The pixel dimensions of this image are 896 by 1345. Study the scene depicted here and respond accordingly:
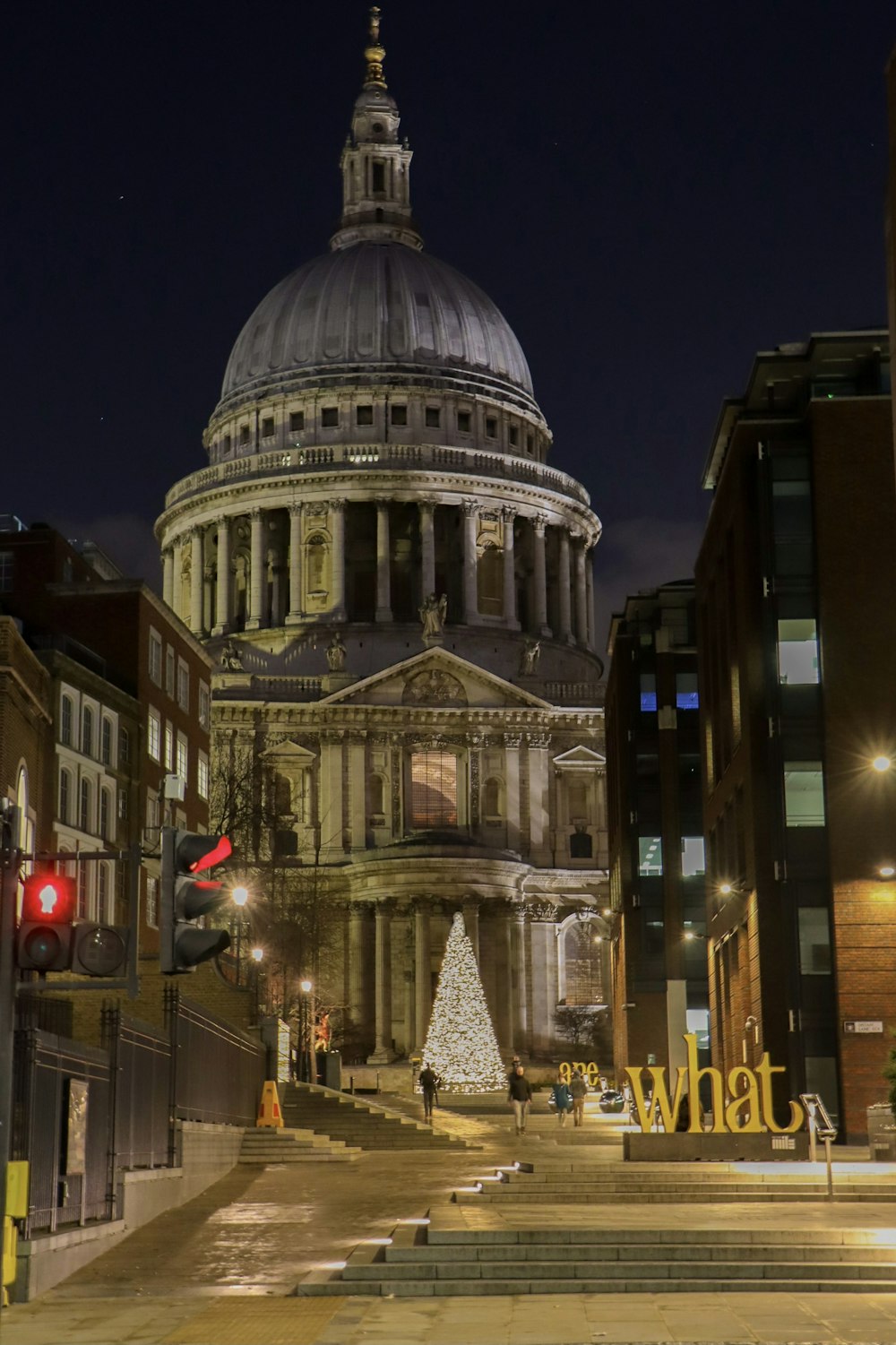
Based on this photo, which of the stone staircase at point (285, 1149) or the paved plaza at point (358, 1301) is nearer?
the paved plaza at point (358, 1301)

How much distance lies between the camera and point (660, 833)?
8344 centimetres

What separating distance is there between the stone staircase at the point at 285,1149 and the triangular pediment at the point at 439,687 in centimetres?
7749

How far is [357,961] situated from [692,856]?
40.7 metres

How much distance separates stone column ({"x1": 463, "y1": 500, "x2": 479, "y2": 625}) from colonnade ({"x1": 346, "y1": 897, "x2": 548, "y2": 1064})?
2834 cm

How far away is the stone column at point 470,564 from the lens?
472 feet

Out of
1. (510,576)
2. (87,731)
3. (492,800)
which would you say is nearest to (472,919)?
(492,800)

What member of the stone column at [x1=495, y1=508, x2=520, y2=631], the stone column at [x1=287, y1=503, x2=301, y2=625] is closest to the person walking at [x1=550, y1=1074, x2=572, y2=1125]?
the stone column at [x1=287, y1=503, x2=301, y2=625]

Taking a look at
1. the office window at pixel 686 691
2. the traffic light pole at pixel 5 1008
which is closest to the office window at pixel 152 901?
the office window at pixel 686 691

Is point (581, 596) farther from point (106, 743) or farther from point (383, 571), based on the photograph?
point (106, 743)

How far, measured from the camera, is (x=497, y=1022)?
11875 cm

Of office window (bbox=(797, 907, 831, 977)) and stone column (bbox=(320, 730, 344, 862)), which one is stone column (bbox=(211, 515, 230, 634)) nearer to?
stone column (bbox=(320, 730, 344, 862))

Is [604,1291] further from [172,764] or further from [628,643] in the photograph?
[628,643]

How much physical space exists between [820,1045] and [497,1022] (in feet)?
223

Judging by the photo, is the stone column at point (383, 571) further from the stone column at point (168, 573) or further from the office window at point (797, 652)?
the office window at point (797, 652)
